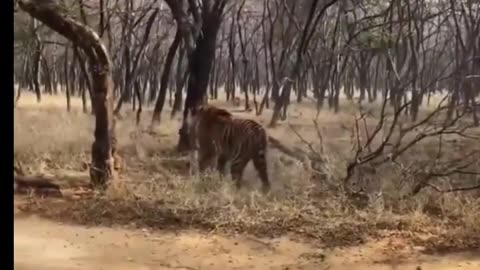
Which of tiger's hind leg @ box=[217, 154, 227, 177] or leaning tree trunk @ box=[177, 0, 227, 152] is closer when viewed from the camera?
tiger's hind leg @ box=[217, 154, 227, 177]

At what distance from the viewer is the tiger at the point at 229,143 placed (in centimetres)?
433

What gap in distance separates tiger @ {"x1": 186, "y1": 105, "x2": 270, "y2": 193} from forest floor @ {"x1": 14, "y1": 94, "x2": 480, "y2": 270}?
0.30ft

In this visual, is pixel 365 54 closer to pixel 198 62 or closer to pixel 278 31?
pixel 278 31

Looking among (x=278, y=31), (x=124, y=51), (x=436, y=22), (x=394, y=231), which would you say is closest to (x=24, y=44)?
(x=124, y=51)

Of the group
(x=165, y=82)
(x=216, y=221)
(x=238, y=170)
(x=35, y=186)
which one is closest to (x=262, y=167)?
(x=238, y=170)

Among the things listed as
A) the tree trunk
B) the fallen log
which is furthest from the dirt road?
the tree trunk

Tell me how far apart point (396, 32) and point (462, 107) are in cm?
85

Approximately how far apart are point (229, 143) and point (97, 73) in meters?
0.88

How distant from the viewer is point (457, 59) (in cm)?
494

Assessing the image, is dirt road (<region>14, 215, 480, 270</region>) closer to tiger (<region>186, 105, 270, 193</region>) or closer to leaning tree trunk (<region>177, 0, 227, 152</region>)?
tiger (<region>186, 105, 270, 193</region>)

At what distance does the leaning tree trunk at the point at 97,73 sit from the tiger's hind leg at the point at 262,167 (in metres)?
0.84

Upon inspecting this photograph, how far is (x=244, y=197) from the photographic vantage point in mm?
3979

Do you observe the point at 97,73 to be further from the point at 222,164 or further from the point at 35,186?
the point at 222,164

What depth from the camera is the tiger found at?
4.33m
